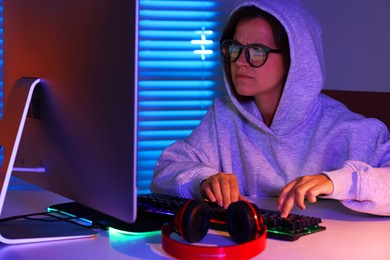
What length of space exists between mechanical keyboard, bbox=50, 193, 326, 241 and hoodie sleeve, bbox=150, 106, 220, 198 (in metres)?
0.20

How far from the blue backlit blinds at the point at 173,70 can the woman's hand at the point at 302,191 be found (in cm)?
192

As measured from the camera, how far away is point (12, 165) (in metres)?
1.30

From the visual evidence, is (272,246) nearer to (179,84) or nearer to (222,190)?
(222,190)

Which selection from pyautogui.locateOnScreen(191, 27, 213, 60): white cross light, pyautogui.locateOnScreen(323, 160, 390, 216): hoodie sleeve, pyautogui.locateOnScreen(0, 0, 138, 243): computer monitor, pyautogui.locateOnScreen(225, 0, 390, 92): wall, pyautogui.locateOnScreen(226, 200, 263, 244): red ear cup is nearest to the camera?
pyautogui.locateOnScreen(0, 0, 138, 243): computer monitor

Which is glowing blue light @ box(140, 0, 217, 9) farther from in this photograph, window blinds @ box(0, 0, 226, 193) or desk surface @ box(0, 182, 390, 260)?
desk surface @ box(0, 182, 390, 260)

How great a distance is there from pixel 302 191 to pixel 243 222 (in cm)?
26

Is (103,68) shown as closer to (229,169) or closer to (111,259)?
(111,259)

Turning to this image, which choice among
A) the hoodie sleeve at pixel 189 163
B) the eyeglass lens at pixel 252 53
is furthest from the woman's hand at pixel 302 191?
the eyeglass lens at pixel 252 53

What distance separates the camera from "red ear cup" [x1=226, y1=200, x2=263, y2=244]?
120 cm

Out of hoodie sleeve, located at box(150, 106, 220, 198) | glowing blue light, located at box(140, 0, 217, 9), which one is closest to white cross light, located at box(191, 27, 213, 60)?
glowing blue light, located at box(140, 0, 217, 9)

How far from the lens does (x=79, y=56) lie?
120 cm

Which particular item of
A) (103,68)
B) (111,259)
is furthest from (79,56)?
(111,259)

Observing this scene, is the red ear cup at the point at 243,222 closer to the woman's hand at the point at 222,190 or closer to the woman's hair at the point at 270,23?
the woman's hand at the point at 222,190

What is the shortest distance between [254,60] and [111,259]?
3.13ft
